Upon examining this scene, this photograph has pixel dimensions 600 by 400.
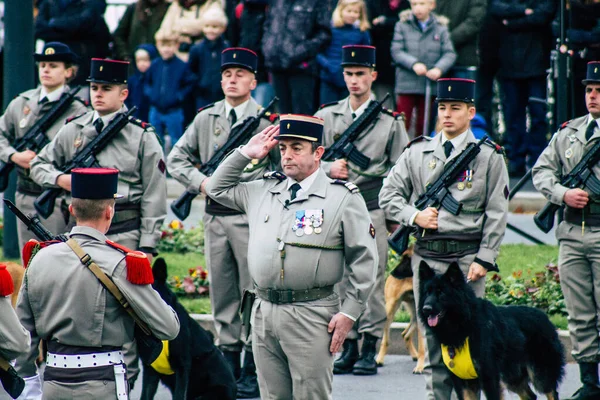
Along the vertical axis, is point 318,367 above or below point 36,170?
below

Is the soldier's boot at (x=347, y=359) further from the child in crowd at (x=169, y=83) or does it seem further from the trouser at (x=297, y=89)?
the child in crowd at (x=169, y=83)

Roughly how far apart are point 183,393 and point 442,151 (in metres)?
2.67

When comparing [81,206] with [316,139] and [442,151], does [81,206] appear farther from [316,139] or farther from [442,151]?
[442,151]

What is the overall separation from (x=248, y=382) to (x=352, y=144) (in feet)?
7.26

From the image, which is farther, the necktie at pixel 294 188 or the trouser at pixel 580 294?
the trouser at pixel 580 294

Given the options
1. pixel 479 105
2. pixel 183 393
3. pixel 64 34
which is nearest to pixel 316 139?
pixel 183 393

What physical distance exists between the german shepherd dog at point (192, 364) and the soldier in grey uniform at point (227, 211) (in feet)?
3.10

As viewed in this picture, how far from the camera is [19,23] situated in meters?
13.2

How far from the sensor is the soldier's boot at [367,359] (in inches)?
399

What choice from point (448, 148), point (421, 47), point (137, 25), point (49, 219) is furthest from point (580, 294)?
point (137, 25)

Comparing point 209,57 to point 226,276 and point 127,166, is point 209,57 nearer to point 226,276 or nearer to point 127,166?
point 127,166

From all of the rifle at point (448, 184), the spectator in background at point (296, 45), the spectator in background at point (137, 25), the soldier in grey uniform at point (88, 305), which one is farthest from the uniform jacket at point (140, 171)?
the spectator in background at point (137, 25)

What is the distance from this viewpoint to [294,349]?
712 cm

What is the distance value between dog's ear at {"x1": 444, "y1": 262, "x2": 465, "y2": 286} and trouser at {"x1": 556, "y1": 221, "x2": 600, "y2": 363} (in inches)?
58.6
